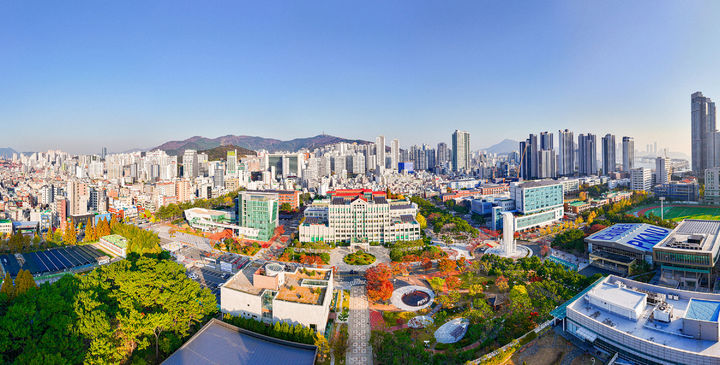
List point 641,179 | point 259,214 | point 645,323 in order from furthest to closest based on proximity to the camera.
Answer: point 641,179
point 259,214
point 645,323

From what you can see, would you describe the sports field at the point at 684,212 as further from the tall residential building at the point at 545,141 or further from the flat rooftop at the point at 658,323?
the tall residential building at the point at 545,141

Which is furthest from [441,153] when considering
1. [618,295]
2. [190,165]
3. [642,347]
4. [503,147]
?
[503,147]

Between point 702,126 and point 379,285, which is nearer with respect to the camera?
point 379,285

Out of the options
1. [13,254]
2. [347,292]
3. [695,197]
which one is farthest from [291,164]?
[695,197]

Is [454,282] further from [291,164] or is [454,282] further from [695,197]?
[291,164]

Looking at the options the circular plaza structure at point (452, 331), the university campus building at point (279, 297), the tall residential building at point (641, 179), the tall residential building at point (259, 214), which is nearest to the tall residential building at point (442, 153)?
the tall residential building at point (641, 179)

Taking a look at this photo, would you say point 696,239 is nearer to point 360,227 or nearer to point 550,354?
point 550,354

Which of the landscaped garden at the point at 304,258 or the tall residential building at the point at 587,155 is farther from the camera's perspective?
the tall residential building at the point at 587,155
